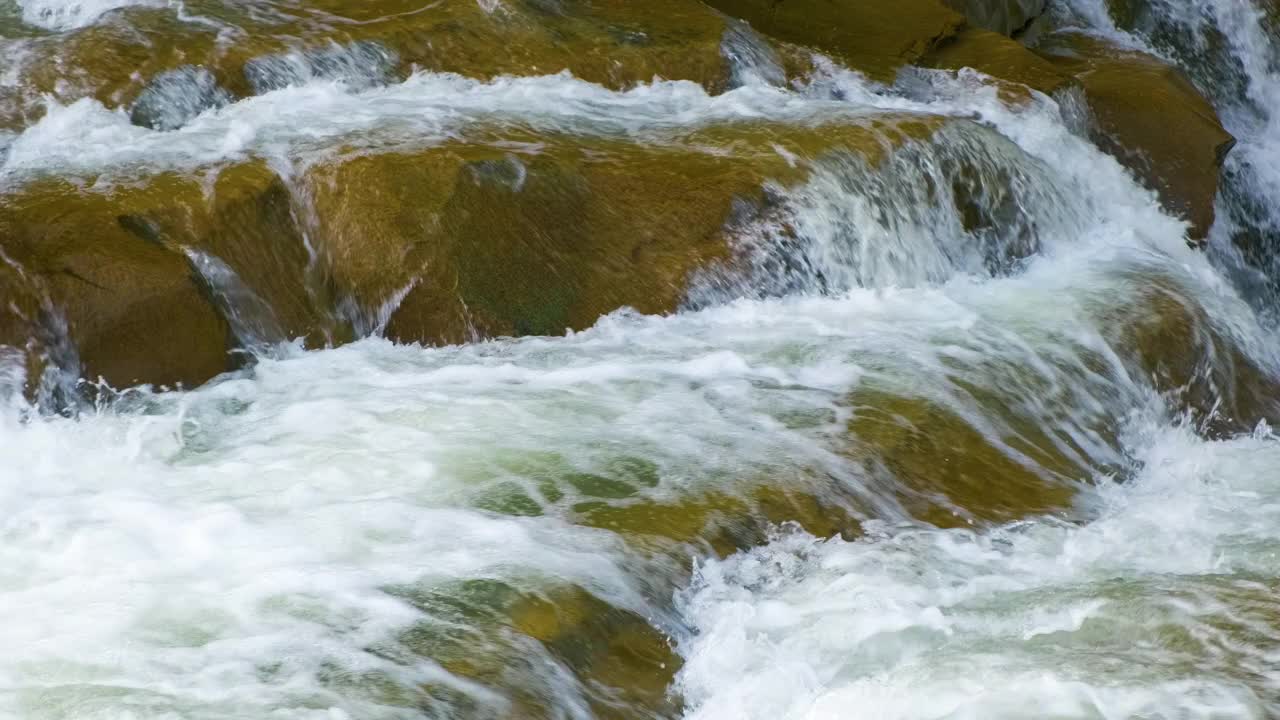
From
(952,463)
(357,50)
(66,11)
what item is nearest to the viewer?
(952,463)

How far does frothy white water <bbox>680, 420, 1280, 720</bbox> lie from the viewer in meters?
3.94

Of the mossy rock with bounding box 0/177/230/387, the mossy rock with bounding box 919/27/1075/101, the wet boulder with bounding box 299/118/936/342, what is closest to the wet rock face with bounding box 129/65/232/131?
the wet boulder with bounding box 299/118/936/342

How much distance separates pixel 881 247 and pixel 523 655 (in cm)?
374

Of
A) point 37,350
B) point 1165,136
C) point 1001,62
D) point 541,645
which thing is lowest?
point 37,350

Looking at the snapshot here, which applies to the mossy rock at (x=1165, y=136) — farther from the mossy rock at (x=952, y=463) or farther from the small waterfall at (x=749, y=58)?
the mossy rock at (x=952, y=463)

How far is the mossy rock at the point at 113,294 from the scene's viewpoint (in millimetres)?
5965

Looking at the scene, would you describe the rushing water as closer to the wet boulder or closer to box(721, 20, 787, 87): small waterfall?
the wet boulder

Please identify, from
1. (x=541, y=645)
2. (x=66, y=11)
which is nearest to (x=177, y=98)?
(x=66, y=11)

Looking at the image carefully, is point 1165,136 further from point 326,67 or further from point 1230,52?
point 326,67

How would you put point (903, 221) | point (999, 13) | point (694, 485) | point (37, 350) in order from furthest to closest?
point (999, 13) → point (903, 221) → point (37, 350) → point (694, 485)

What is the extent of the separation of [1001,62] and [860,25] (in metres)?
0.87

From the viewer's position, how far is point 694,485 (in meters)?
5.12

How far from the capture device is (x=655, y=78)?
862cm

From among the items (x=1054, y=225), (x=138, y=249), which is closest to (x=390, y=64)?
(x=138, y=249)
